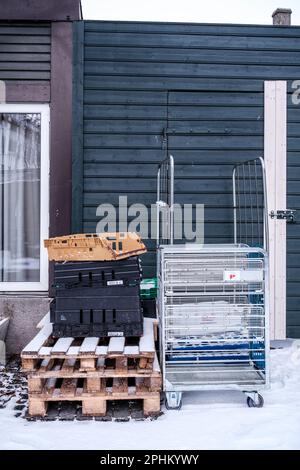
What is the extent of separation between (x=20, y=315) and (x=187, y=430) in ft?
10.8

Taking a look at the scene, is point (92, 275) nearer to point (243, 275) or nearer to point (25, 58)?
point (243, 275)

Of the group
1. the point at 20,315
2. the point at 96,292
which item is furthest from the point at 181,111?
the point at 20,315

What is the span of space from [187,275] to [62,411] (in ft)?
6.12

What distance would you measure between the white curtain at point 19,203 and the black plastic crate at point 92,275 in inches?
87.6

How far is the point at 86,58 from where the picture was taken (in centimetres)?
676

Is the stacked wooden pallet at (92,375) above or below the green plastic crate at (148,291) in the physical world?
below

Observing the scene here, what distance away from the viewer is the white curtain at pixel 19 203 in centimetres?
696

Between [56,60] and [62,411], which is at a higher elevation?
[56,60]

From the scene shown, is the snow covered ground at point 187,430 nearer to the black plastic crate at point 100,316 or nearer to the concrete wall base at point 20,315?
the black plastic crate at point 100,316

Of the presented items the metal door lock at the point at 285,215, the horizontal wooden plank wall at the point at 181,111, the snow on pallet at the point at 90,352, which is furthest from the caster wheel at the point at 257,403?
the metal door lock at the point at 285,215

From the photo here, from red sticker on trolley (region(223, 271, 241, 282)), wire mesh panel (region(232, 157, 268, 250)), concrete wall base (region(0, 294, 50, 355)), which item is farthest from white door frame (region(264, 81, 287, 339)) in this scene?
concrete wall base (region(0, 294, 50, 355))
